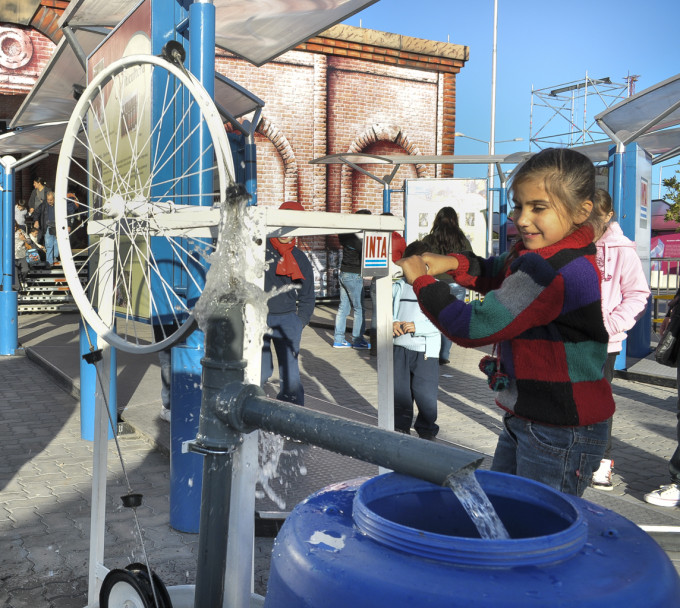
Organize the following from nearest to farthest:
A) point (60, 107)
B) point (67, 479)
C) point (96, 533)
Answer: point (96, 533), point (67, 479), point (60, 107)

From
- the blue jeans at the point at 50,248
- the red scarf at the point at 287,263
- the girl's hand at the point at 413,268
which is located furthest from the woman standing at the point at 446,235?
the blue jeans at the point at 50,248

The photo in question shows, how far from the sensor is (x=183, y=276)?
155 inches

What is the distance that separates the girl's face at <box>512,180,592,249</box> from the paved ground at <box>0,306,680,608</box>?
2.12 m

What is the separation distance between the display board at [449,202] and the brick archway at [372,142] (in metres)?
5.23

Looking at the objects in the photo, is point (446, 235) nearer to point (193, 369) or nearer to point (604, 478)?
→ point (604, 478)

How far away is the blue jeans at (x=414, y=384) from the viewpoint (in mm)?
5441

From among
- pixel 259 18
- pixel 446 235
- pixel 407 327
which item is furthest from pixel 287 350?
pixel 259 18

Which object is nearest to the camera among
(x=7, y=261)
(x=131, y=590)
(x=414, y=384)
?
(x=131, y=590)

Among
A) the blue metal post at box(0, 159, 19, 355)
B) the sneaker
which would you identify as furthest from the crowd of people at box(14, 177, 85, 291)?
the sneaker

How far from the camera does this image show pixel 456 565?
1183 mm

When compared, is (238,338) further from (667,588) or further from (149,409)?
(149,409)

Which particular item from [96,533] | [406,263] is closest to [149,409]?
[96,533]

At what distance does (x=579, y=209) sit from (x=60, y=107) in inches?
273

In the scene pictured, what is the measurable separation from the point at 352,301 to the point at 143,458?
5.82 m
